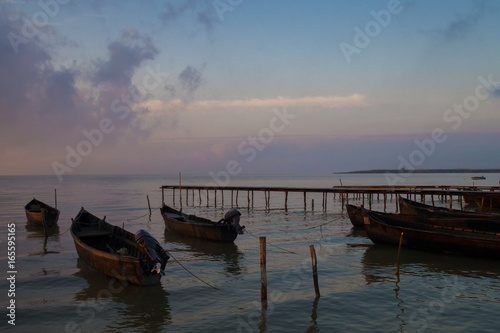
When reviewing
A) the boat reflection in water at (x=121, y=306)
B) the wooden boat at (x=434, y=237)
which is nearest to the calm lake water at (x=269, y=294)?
the boat reflection in water at (x=121, y=306)

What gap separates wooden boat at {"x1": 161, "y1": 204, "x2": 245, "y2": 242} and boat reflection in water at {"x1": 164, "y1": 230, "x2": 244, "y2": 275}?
303 millimetres

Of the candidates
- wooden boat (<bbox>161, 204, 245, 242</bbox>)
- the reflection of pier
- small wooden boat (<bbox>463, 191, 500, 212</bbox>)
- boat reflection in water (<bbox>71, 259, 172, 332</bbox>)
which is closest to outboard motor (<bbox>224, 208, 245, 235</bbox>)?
wooden boat (<bbox>161, 204, 245, 242</bbox>)

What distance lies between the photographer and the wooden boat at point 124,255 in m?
12.4

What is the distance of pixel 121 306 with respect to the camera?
36.9ft

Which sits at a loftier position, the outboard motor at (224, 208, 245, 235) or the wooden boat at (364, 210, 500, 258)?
the outboard motor at (224, 208, 245, 235)

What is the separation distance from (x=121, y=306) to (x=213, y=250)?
27.2 ft

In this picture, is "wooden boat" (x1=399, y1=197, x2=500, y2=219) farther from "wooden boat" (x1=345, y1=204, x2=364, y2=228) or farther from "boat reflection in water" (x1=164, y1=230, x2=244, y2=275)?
"boat reflection in water" (x1=164, y1=230, x2=244, y2=275)

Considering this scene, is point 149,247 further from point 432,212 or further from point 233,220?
point 432,212

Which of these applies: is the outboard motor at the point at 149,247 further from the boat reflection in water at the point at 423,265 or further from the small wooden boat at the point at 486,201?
the small wooden boat at the point at 486,201

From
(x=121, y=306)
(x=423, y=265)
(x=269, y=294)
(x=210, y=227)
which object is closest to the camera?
(x=121, y=306)

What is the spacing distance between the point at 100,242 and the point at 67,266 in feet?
5.56

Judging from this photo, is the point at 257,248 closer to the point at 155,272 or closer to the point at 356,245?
the point at 356,245

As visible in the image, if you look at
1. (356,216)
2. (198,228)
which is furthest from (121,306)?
(356,216)

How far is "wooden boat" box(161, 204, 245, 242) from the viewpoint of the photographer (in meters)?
20.2
